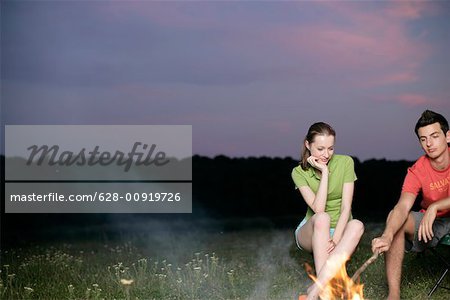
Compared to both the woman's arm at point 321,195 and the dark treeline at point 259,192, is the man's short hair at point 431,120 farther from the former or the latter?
the dark treeline at point 259,192

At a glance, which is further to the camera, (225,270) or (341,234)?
(225,270)

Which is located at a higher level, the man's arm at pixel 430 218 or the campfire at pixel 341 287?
the man's arm at pixel 430 218

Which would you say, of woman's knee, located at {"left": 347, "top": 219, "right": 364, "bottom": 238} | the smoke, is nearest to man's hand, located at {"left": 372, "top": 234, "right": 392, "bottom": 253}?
woman's knee, located at {"left": 347, "top": 219, "right": 364, "bottom": 238}

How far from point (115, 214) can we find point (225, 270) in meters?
3.48

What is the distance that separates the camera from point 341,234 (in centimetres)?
362

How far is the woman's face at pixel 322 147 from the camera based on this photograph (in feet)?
11.9

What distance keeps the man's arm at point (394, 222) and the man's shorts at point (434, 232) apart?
0.40ft

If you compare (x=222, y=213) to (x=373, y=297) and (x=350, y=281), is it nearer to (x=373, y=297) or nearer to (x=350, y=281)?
(x=373, y=297)

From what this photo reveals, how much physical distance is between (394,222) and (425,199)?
0.36m

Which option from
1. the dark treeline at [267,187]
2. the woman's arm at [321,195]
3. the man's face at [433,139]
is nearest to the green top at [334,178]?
the woman's arm at [321,195]

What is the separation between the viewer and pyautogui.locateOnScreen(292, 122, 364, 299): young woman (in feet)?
11.6

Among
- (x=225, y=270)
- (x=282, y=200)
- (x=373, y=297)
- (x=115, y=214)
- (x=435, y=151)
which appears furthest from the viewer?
(x=282, y=200)

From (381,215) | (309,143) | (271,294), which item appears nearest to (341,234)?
(309,143)

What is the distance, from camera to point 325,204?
12.2ft
